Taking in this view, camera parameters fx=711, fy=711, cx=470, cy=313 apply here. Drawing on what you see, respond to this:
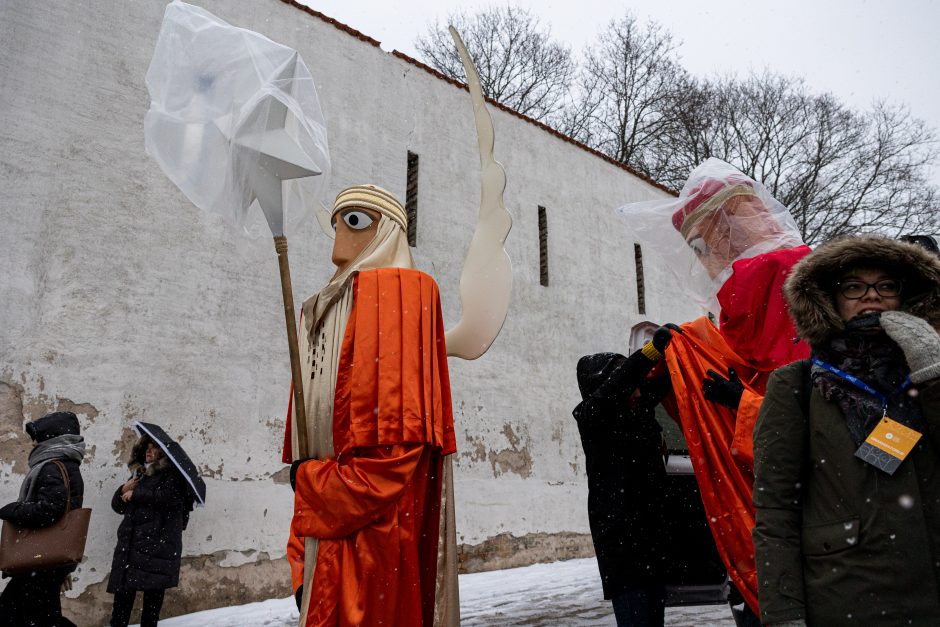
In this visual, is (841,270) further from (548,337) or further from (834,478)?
(548,337)

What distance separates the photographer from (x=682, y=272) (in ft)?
11.3

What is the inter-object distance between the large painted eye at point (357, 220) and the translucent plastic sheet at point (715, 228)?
142 centimetres

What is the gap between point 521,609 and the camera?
6.27 meters

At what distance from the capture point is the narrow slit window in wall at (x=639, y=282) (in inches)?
499

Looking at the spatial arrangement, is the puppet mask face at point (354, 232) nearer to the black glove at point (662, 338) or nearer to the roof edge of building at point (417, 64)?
the black glove at point (662, 338)

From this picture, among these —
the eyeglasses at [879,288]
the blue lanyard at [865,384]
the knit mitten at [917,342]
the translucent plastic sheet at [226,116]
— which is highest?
the translucent plastic sheet at [226,116]

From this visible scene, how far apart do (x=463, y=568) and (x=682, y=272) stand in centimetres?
616

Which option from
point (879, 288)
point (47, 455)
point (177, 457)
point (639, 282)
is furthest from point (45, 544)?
point (639, 282)

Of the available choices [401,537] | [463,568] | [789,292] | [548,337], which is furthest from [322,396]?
[548,337]

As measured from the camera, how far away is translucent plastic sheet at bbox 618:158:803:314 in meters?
3.21

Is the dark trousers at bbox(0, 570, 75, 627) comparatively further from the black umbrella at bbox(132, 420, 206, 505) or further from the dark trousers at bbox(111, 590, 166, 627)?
the black umbrella at bbox(132, 420, 206, 505)

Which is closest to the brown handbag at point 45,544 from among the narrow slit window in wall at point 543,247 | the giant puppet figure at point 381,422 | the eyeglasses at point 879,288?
the giant puppet figure at point 381,422

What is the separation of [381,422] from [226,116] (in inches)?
54.3

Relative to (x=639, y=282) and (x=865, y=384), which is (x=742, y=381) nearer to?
(x=865, y=384)
